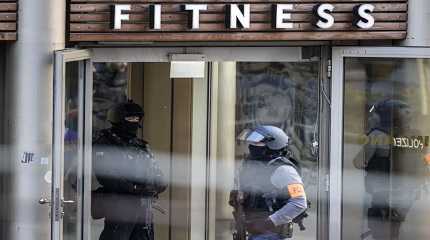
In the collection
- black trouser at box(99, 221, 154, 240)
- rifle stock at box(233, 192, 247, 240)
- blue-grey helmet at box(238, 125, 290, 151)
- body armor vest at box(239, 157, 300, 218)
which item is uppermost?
blue-grey helmet at box(238, 125, 290, 151)

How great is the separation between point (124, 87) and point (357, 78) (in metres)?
2.90

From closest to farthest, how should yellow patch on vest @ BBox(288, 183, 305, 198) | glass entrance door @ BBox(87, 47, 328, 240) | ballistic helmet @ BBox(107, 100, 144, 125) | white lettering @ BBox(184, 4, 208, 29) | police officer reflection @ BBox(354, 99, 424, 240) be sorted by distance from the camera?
yellow patch on vest @ BBox(288, 183, 305, 198)
white lettering @ BBox(184, 4, 208, 29)
police officer reflection @ BBox(354, 99, 424, 240)
ballistic helmet @ BBox(107, 100, 144, 125)
glass entrance door @ BBox(87, 47, 328, 240)

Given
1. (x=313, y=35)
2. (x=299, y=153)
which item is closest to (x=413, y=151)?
(x=313, y=35)

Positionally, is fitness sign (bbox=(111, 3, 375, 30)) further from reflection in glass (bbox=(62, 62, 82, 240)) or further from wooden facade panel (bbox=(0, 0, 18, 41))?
wooden facade panel (bbox=(0, 0, 18, 41))

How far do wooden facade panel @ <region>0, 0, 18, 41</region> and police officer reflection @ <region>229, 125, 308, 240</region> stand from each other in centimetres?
188

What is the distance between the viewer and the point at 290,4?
19.8ft

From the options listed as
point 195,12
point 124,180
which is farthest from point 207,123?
point 195,12

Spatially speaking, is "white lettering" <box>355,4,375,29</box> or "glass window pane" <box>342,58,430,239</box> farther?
"glass window pane" <box>342,58,430,239</box>

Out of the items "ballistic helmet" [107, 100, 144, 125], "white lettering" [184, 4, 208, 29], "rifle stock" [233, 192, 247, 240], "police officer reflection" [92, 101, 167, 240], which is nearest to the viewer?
"white lettering" [184, 4, 208, 29]

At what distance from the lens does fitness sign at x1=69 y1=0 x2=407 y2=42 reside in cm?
598

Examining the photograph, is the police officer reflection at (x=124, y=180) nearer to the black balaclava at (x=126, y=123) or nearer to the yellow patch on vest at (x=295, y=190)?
the black balaclava at (x=126, y=123)

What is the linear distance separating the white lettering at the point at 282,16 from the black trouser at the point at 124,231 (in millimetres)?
1933

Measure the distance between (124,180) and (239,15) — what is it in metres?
1.59

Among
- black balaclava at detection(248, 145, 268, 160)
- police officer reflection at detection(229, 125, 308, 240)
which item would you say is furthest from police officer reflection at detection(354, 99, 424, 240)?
black balaclava at detection(248, 145, 268, 160)
